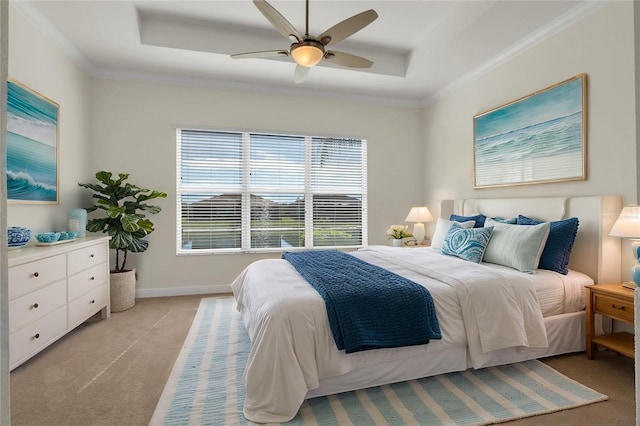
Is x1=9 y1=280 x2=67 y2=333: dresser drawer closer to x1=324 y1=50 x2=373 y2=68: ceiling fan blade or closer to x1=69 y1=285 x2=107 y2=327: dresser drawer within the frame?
x1=69 y1=285 x2=107 y2=327: dresser drawer

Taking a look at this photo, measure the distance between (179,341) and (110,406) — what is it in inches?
35.4

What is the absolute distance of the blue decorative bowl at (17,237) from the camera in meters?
2.40

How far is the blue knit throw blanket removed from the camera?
1813 mm

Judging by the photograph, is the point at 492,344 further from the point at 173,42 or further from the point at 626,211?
the point at 173,42

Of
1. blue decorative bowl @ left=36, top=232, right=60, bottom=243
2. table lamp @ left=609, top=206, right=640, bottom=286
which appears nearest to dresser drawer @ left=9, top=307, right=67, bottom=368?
blue decorative bowl @ left=36, top=232, right=60, bottom=243

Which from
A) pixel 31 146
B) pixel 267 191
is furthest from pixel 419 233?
pixel 31 146

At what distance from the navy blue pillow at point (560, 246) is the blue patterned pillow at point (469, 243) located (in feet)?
1.54

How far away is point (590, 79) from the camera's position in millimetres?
2715

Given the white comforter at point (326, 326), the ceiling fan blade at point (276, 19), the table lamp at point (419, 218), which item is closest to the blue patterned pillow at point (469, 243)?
the white comforter at point (326, 326)

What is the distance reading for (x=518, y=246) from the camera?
2.67m

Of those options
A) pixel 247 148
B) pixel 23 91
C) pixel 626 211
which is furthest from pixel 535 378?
pixel 23 91

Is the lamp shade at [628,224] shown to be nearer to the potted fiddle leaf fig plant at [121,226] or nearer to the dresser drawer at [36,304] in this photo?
the dresser drawer at [36,304]

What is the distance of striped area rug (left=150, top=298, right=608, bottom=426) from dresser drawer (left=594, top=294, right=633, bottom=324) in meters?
0.56

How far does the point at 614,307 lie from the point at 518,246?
0.71 metres
